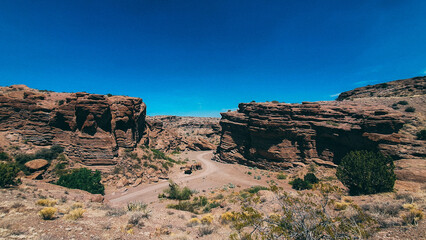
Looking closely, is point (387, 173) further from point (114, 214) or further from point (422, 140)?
point (114, 214)

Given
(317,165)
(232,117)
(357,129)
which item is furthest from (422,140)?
(232,117)

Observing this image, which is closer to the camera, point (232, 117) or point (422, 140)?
point (422, 140)

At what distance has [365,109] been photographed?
29.9 m

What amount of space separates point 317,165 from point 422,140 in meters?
13.8

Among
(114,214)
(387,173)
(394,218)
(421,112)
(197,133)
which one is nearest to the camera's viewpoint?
(394,218)

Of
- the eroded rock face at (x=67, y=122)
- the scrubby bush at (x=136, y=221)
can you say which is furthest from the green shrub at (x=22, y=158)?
the scrubby bush at (x=136, y=221)

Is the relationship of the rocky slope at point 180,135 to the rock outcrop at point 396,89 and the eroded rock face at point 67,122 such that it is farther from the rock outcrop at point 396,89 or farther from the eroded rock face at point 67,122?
the rock outcrop at point 396,89

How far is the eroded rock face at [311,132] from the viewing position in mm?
24984

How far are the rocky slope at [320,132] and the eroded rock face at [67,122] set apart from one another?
29.0m

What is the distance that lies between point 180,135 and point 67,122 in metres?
44.4

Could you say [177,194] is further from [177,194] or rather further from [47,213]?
[47,213]

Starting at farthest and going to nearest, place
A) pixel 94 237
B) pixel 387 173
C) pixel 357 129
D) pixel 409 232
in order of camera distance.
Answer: pixel 357 129 → pixel 387 173 → pixel 94 237 → pixel 409 232

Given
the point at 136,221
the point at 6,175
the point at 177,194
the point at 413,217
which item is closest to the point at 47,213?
the point at 136,221

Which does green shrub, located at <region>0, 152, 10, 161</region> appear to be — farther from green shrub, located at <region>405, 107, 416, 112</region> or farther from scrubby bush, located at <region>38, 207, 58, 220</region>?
green shrub, located at <region>405, 107, 416, 112</region>
